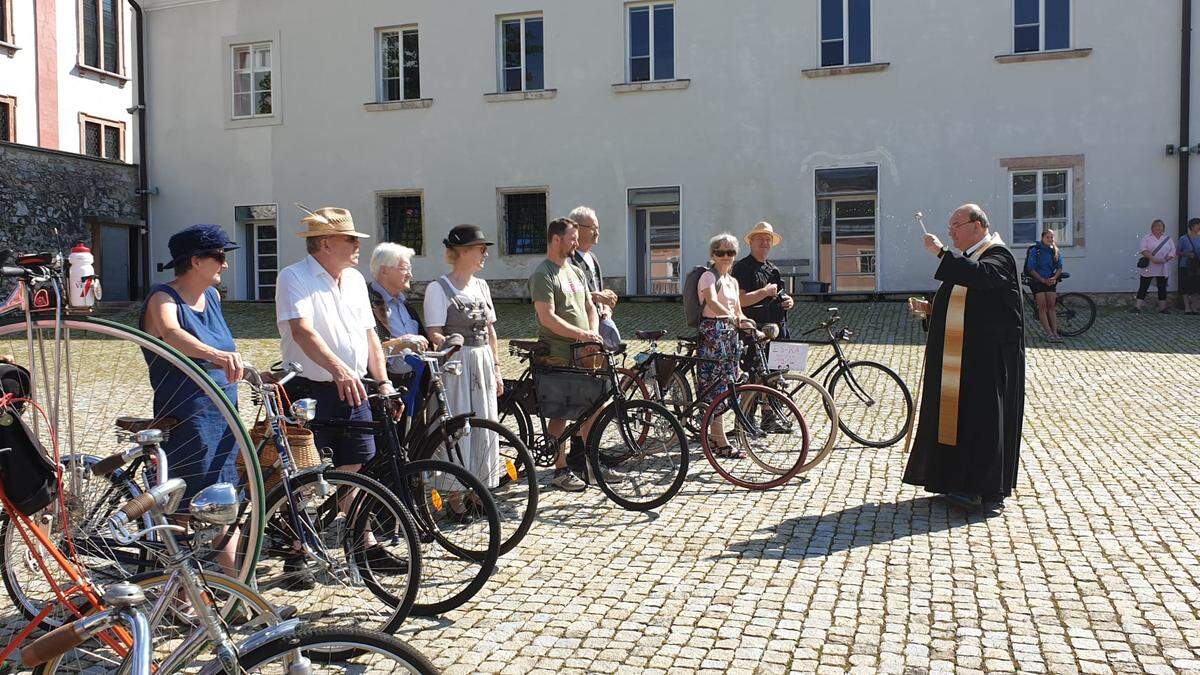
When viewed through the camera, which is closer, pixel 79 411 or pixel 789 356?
pixel 79 411

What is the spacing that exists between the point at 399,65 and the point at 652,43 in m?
5.96

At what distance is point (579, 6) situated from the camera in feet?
76.0

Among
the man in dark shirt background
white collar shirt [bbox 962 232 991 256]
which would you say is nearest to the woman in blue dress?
white collar shirt [bbox 962 232 991 256]

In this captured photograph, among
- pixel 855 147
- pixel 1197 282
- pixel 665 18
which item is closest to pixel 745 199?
pixel 855 147

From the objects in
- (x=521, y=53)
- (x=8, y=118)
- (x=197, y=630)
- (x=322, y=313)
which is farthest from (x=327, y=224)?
(x=8, y=118)

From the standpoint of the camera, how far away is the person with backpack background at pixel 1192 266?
758 inches

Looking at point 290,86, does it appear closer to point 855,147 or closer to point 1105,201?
point 855,147

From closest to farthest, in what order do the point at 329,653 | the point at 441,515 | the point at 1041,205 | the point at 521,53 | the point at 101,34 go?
the point at 329,653 → the point at 441,515 → the point at 1041,205 → the point at 521,53 → the point at 101,34

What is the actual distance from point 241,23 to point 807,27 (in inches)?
527

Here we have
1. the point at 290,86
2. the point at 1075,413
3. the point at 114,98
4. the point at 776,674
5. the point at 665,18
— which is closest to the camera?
the point at 776,674

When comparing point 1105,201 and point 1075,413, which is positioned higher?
point 1105,201

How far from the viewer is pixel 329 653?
2461 mm

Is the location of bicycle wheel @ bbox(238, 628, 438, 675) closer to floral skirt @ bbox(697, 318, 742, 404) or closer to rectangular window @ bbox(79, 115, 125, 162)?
floral skirt @ bbox(697, 318, 742, 404)

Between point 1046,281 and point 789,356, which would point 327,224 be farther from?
point 1046,281
